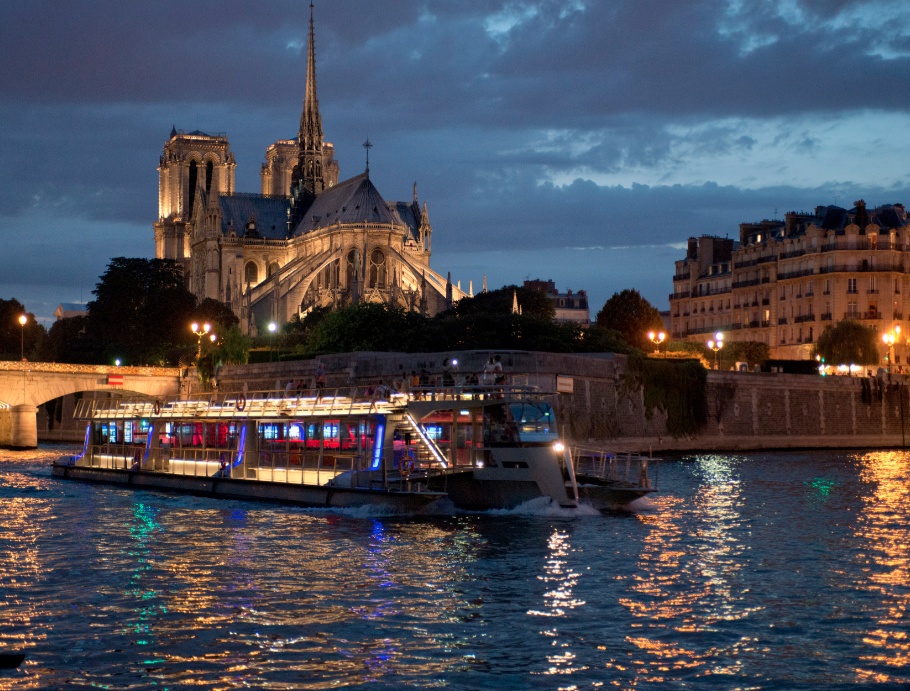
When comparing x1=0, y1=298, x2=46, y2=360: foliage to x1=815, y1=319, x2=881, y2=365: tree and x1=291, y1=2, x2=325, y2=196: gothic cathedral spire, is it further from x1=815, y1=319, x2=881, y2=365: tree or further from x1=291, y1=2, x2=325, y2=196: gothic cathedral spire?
x1=815, y1=319, x2=881, y2=365: tree

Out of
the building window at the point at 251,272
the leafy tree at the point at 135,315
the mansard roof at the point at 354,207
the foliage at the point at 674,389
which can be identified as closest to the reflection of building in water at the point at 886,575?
the foliage at the point at 674,389

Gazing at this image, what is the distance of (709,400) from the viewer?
216 feet

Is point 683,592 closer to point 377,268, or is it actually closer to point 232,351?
point 232,351

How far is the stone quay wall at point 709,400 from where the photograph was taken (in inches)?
2265

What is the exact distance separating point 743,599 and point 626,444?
3956 centimetres

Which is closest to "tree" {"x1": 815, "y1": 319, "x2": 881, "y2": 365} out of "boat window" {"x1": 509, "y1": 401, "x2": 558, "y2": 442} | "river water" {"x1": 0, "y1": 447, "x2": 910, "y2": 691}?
"river water" {"x1": 0, "y1": 447, "x2": 910, "y2": 691}

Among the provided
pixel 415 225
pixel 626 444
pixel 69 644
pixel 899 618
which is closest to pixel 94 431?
pixel 626 444

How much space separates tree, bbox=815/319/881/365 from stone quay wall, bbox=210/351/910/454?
5.75 metres

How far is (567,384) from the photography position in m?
36.9

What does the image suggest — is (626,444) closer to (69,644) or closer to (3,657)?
(69,644)

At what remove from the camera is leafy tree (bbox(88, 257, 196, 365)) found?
9238 cm

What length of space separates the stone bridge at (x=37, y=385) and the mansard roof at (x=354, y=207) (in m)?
50.4

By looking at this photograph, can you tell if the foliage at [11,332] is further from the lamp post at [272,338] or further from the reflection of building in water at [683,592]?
the reflection of building in water at [683,592]

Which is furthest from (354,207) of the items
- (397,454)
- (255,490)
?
(397,454)
